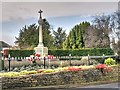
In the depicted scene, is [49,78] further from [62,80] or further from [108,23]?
[108,23]

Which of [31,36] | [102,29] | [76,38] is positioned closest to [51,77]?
[102,29]

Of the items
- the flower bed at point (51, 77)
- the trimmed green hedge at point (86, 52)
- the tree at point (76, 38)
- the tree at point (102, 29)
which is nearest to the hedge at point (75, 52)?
the trimmed green hedge at point (86, 52)

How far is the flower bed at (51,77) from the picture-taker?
13.6m

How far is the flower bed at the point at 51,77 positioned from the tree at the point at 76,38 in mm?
32457

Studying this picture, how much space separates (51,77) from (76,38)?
36.8 m

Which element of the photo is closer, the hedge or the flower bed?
the flower bed

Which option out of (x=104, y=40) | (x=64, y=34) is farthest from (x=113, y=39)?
(x=64, y=34)

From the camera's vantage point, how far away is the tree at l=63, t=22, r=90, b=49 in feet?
161

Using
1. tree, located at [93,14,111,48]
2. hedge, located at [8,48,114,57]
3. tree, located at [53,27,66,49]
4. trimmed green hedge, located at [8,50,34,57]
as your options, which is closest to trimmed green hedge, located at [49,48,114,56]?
hedge, located at [8,48,114,57]

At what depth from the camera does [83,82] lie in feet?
50.0

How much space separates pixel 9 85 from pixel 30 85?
3.15ft

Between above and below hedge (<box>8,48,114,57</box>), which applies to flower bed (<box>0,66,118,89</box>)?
below

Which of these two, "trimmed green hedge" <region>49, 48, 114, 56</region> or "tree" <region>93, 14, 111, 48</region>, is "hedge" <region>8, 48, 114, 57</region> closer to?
"trimmed green hedge" <region>49, 48, 114, 56</region>

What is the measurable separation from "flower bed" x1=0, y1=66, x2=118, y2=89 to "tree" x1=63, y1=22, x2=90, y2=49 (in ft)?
106
